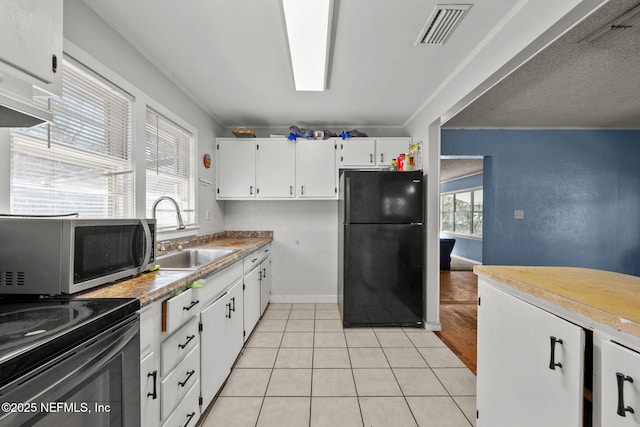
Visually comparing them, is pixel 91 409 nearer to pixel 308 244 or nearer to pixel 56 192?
pixel 56 192

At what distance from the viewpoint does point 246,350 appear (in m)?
2.50

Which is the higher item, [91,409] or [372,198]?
[372,198]

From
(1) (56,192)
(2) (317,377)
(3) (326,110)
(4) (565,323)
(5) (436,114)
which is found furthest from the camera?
(3) (326,110)

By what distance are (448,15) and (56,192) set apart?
2.46 m

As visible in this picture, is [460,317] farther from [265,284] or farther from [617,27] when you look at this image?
[617,27]

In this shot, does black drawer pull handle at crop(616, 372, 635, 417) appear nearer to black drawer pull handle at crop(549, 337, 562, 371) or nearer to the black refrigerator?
black drawer pull handle at crop(549, 337, 562, 371)

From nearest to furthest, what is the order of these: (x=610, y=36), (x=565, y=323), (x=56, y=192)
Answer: (x=565, y=323) → (x=56, y=192) → (x=610, y=36)

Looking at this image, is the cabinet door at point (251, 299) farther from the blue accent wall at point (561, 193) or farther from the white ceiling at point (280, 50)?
the blue accent wall at point (561, 193)

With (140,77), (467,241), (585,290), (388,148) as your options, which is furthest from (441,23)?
(467,241)

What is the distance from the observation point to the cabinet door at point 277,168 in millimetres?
3516

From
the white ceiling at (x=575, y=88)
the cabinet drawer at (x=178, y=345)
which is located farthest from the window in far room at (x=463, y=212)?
the cabinet drawer at (x=178, y=345)

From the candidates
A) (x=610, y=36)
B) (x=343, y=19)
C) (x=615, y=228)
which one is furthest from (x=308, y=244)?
(x=615, y=228)

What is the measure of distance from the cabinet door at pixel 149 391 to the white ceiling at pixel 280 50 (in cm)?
190

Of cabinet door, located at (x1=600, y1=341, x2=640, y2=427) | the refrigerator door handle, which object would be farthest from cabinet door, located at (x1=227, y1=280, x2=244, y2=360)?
cabinet door, located at (x1=600, y1=341, x2=640, y2=427)
